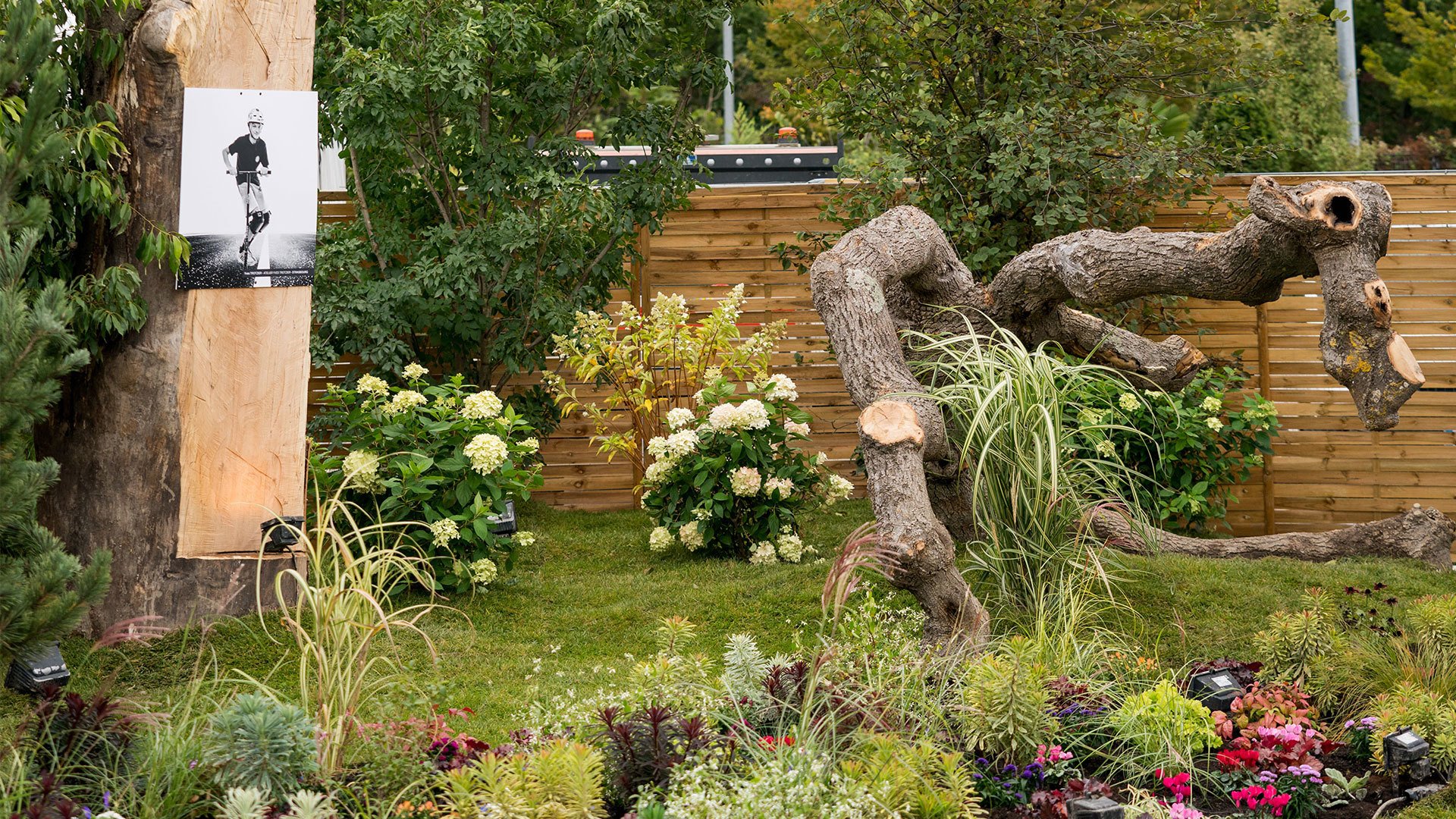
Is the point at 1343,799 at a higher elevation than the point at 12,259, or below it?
below

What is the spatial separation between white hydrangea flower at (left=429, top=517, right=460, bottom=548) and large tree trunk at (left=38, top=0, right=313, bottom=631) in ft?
2.12

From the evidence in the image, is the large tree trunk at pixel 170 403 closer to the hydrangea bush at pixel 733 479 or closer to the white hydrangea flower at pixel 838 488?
the hydrangea bush at pixel 733 479

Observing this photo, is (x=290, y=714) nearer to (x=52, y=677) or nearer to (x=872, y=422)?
(x=52, y=677)

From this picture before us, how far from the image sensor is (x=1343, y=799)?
3.12 meters

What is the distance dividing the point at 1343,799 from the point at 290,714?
2608mm

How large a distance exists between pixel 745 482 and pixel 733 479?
0.07 metres

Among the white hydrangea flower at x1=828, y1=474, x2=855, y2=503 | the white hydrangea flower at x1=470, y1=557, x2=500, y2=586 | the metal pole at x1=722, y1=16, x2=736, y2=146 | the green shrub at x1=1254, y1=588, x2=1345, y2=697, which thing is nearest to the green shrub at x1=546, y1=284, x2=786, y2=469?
the white hydrangea flower at x1=828, y1=474, x2=855, y2=503

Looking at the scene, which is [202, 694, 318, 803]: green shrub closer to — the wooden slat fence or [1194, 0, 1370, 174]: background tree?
the wooden slat fence

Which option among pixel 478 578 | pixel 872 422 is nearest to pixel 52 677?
pixel 478 578

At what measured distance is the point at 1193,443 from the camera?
20.3 ft

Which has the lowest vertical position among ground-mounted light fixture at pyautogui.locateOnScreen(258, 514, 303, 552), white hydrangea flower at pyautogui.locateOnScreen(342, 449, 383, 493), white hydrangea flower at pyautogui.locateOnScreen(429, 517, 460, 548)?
white hydrangea flower at pyautogui.locateOnScreen(429, 517, 460, 548)

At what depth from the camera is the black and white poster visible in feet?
14.8

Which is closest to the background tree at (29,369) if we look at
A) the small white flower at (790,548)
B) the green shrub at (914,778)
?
the green shrub at (914,778)

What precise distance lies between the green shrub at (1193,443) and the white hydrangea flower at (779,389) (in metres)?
1.37
